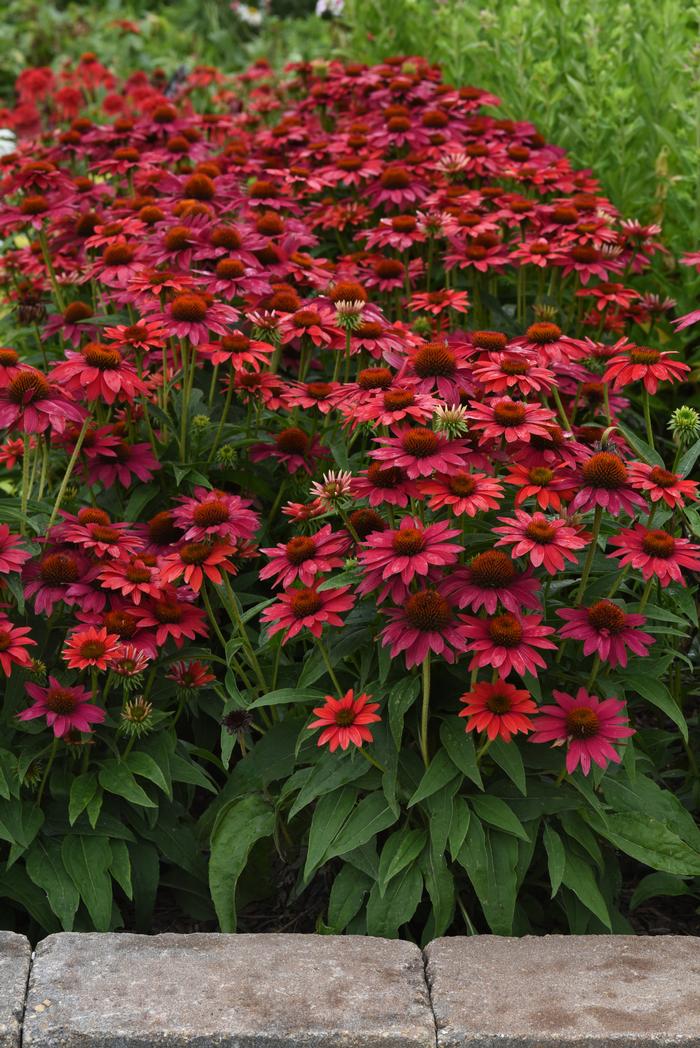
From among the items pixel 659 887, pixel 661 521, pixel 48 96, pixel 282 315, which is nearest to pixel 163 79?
pixel 48 96

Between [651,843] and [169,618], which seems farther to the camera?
[169,618]

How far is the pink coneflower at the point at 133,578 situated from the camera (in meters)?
2.41

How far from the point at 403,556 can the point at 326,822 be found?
51 centimetres

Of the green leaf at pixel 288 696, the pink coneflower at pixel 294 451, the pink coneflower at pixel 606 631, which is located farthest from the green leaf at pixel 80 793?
the pink coneflower at pixel 606 631

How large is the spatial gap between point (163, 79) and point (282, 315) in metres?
4.03

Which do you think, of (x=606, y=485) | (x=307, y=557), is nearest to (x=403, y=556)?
(x=307, y=557)

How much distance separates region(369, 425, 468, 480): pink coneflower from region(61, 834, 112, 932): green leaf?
2.90 ft

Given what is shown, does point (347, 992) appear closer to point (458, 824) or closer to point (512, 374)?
point (458, 824)

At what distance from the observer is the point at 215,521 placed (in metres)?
2.44

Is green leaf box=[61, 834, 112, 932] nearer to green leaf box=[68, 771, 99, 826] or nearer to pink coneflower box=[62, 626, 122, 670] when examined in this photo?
green leaf box=[68, 771, 99, 826]

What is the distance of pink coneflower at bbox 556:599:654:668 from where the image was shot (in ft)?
7.26

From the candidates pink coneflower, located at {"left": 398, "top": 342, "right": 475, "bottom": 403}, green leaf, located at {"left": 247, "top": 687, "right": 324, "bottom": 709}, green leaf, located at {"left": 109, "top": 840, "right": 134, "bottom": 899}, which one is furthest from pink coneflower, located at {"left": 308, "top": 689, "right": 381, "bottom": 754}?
pink coneflower, located at {"left": 398, "top": 342, "right": 475, "bottom": 403}

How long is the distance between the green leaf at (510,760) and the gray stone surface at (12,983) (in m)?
0.85

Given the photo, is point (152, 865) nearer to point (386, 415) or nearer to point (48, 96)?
point (386, 415)
